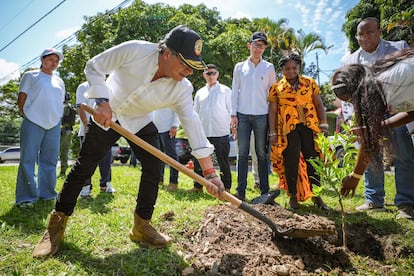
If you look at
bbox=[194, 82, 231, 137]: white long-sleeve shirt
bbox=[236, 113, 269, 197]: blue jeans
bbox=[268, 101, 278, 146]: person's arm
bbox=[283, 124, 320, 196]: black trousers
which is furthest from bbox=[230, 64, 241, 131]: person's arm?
bbox=[283, 124, 320, 196]: black trousers

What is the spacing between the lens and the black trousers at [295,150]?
3906mm

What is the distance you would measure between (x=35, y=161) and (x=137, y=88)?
8.07 ft

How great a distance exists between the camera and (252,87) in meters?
4.52

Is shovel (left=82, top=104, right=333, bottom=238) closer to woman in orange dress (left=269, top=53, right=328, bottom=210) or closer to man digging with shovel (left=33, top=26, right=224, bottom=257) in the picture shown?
man digging with shovel (left=33, top=26, right=224, bottom=257)

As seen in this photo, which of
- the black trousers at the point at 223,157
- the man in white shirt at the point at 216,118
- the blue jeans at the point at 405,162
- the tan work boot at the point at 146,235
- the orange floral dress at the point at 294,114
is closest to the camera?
the tan work boot at the point at 146,235

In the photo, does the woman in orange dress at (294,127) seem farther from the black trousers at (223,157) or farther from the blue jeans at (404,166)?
the black trousers at (223,157)

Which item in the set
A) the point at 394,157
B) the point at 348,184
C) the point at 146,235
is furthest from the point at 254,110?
the point at 146,235

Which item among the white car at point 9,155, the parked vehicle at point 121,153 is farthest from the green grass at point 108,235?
the white car at point 9,155

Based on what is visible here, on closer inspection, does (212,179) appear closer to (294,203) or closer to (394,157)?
(294,203)

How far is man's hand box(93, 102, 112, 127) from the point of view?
89.8 inches

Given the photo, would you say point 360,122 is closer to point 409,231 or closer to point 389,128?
point 389,128

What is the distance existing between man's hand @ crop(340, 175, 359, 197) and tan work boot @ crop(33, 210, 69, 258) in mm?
2327

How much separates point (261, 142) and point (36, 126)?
302cm

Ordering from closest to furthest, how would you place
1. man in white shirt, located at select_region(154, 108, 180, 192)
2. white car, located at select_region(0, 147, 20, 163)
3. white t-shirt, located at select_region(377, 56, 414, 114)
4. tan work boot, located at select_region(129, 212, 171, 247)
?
white t-shirt, located at select_region(377, 56, 414, 114) < tan work boot, located at select_region(129, 212, 171, 247) < man in white shirt, located at select_region(154, 108, 180, 192) < white car, located at select_region(0, 147, 20, 163)
